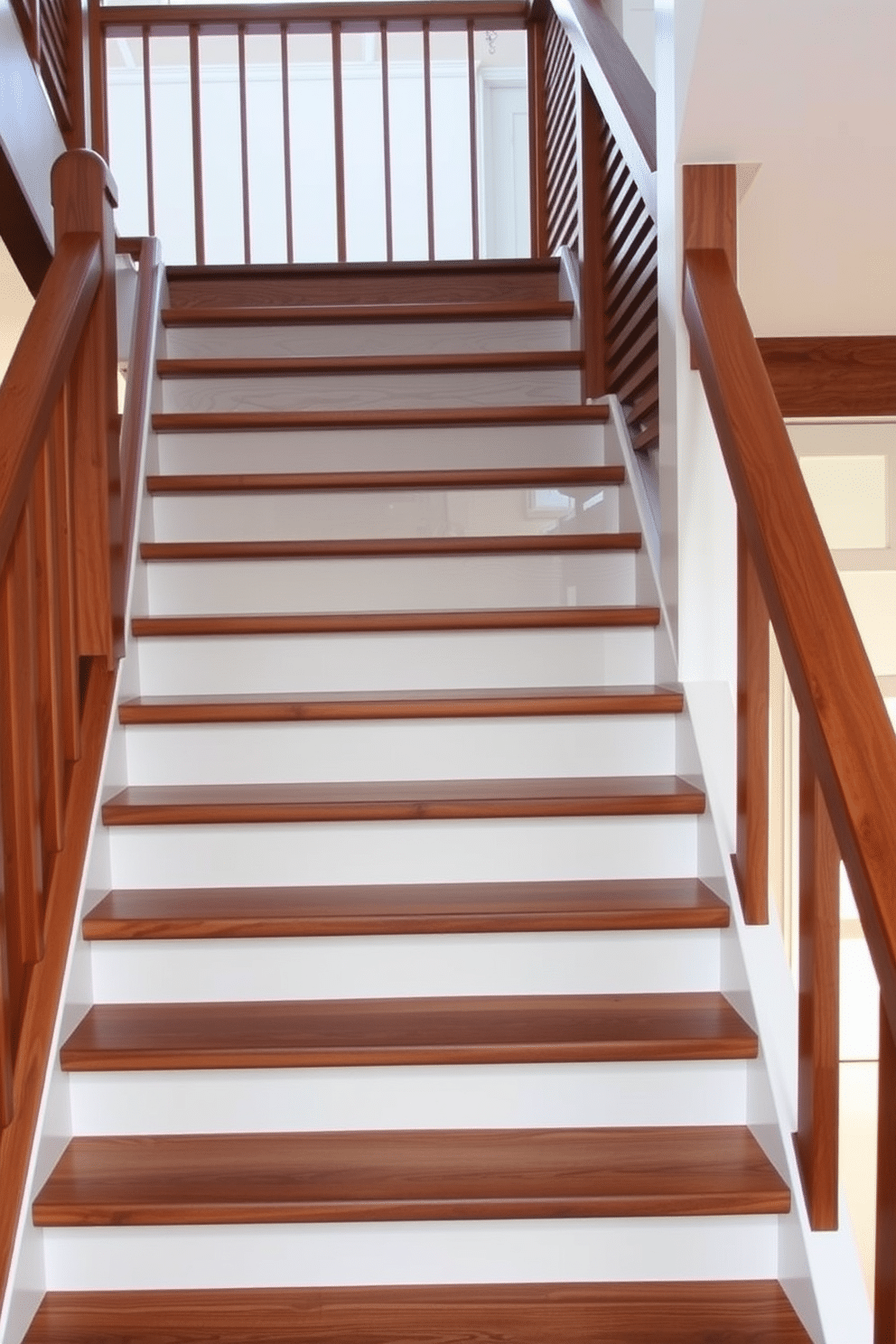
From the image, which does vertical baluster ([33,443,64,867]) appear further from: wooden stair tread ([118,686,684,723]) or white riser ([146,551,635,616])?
white riser ([146,551,635,616])

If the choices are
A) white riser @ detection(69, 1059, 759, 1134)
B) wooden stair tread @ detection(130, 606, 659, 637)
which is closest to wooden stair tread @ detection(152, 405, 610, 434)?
wooden stair tread @ detection(130, 606, 659, 637)

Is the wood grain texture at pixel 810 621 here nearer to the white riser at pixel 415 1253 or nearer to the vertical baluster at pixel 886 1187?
the vertical baluster at pixel 886 1187

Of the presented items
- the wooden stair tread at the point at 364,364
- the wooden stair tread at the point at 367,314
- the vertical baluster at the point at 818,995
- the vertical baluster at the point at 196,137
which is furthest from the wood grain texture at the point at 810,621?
the vertical baluster at the point at 196,137

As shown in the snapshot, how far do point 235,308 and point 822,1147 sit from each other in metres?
2.75

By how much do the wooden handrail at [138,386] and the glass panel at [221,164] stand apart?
3127 millimetres

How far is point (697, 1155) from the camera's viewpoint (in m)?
1.80

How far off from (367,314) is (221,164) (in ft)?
11.2

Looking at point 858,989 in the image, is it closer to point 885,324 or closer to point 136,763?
point 885,324

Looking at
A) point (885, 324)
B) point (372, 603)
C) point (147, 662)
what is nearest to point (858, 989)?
point (885, 324)

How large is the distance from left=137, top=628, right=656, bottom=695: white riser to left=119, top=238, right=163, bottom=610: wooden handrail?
208mm

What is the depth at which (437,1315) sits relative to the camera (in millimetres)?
1676

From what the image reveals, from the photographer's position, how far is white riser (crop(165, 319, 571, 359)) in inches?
142

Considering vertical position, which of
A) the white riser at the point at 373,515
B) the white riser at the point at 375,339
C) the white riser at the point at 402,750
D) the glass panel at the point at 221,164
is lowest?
the white riser at the point at 402,750

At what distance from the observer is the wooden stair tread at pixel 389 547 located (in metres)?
2.87
